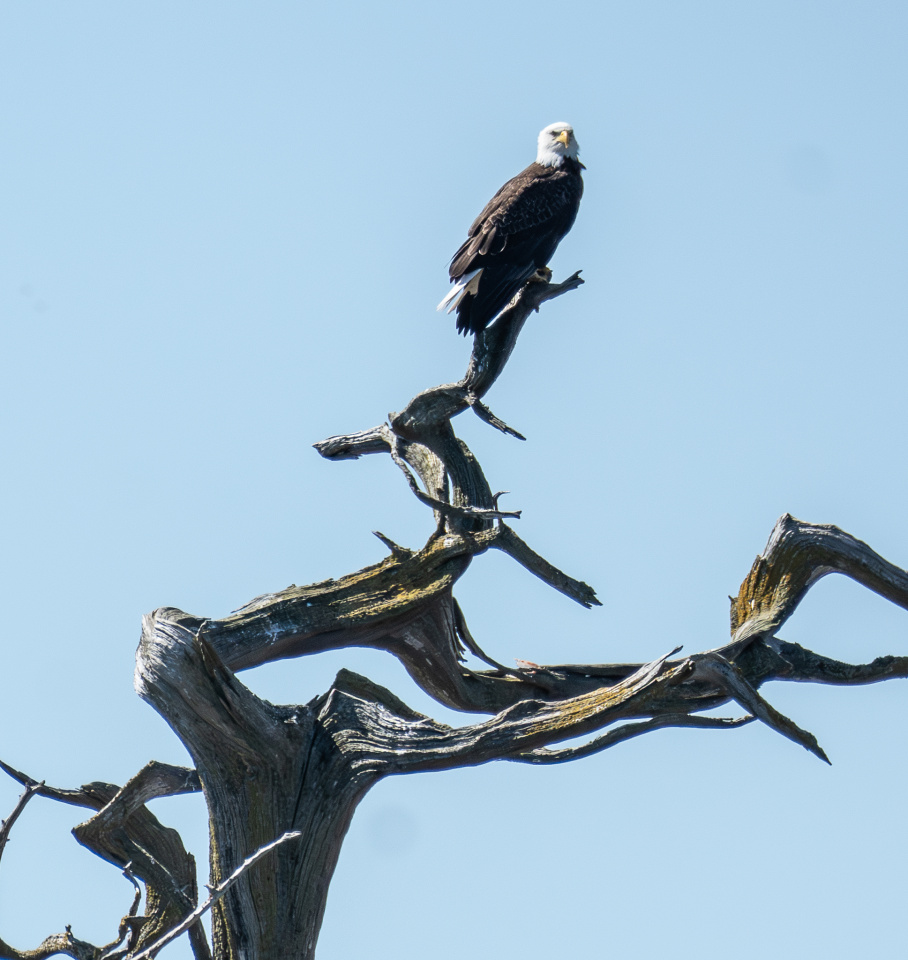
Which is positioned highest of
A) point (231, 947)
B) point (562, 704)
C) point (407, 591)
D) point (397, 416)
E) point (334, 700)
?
point (397, 416)

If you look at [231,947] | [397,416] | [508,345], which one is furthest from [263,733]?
[508,345]

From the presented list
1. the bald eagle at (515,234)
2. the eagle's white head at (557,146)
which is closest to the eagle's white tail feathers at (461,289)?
the bald eagle at (515,234)

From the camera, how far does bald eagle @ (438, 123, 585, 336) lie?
7492 mm

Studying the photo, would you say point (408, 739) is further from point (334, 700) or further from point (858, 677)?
point (858, 677)

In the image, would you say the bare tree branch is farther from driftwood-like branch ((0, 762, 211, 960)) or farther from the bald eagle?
the bald eagle

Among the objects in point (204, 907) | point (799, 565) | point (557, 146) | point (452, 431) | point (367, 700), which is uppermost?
point (557, 146)

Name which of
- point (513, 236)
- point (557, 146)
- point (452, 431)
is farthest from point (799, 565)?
point (557, 146)

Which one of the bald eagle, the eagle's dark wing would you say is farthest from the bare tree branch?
the eagle's dark wing

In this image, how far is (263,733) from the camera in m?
5.78

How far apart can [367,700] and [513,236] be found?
10.9ft

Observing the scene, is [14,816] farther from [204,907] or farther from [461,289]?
[461,289]

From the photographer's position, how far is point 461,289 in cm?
780

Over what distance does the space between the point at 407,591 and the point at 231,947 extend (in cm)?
177

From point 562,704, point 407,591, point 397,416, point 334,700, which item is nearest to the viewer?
point 562,704
